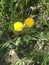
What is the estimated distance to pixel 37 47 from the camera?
86.5 inches

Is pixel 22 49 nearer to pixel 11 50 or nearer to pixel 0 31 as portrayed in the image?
pixel 11 50

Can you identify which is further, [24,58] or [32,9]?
[32,9]

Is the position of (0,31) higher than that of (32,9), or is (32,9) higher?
(32,9)

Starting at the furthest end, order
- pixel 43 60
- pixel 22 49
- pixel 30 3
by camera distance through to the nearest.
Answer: pixel 30 3
pixel 22 49
pixel 43 60

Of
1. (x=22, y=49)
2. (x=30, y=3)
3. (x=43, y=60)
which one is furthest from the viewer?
(x=30, y=3)

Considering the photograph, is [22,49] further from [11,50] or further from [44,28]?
[44,28]

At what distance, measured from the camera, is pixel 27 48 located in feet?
7.32

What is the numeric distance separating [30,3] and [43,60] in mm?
670

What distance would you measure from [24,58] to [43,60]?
19 centimetres

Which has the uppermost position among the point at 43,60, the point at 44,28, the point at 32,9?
the point at 32,9

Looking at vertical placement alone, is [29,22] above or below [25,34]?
above

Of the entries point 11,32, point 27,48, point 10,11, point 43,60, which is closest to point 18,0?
point 10,11

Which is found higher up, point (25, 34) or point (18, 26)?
point (18, 26)

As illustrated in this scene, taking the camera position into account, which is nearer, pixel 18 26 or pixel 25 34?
pixel 18 26
